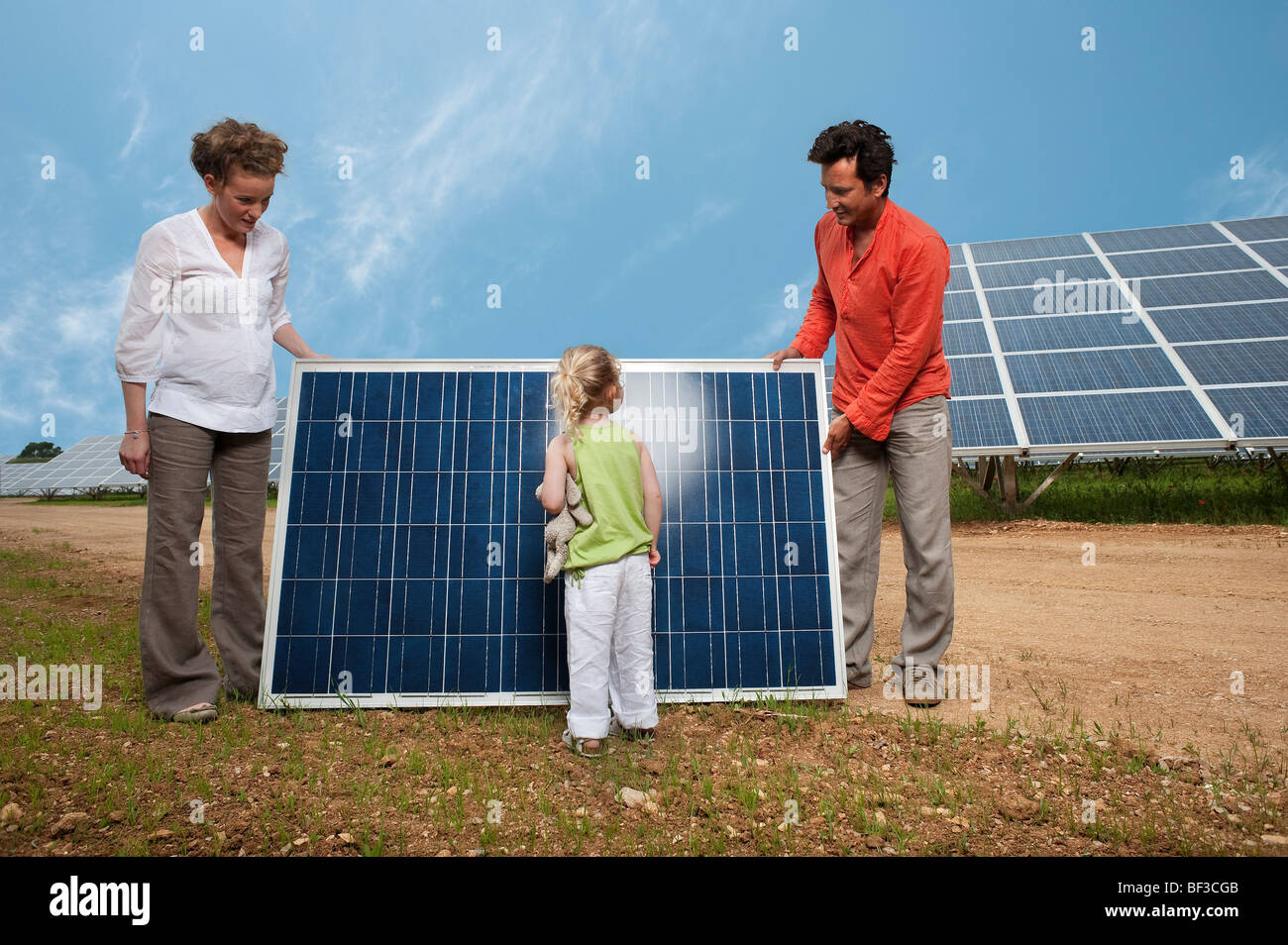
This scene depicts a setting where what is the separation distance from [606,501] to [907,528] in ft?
5.69

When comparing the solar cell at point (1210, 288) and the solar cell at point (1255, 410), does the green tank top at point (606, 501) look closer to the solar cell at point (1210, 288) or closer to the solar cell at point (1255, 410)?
the solar cell at point (1255, 410)

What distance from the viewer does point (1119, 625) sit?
650 cm

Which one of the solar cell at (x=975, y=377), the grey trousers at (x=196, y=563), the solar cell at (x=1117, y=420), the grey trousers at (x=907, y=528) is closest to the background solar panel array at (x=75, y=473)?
the solar cell at (x=975, y=377)

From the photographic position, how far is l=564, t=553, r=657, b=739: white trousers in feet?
11.8

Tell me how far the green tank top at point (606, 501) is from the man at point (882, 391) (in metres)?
1.20

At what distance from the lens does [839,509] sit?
454 centimetres

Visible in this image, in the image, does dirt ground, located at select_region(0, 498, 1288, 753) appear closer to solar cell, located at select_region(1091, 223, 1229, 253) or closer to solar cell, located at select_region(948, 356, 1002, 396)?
solar cell, located at select_region(948, 356, 1002, 396)

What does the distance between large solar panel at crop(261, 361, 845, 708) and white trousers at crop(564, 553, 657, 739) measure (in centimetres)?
45

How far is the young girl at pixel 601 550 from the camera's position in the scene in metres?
3.61

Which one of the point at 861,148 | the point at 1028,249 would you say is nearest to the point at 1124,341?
the point at 1028,249

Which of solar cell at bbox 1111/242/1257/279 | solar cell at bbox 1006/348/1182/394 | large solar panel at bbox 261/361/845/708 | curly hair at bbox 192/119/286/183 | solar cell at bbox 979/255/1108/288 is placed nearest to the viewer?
curly hair at bbox 192/119/286/183

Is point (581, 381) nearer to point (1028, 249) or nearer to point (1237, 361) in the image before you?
point (1237, 361)

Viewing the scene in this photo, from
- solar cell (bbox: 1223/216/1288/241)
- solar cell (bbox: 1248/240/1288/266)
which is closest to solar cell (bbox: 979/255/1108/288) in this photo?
solar cell (bbox: 1248/240/1288/266)
